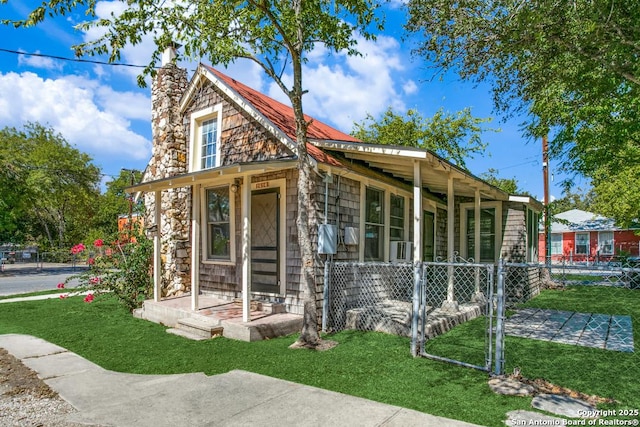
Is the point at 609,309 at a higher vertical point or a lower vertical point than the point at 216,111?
lower

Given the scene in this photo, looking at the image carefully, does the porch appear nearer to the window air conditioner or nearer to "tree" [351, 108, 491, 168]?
the window air conditioner

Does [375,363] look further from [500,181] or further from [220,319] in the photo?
[500,181]

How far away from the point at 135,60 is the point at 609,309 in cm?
1275

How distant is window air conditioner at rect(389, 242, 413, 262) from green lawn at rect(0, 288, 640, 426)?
205cm

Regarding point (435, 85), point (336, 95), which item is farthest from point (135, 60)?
point (435, 85)

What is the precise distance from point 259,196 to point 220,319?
8.34 ft

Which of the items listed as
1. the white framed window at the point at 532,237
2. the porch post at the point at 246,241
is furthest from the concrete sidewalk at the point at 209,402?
the white framed window at the point at 532,237

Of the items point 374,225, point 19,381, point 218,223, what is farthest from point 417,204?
point 19,381

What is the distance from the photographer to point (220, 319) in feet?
20.9

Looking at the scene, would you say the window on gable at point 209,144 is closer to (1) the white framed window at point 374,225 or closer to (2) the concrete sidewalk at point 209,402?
(1) the white framed window at point 374,225

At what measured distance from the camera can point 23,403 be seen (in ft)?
12.2

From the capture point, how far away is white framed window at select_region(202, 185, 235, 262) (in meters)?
8.08

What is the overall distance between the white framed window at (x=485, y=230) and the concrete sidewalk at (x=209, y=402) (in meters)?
8.75

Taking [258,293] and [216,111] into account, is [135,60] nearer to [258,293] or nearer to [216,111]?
[216,111]
